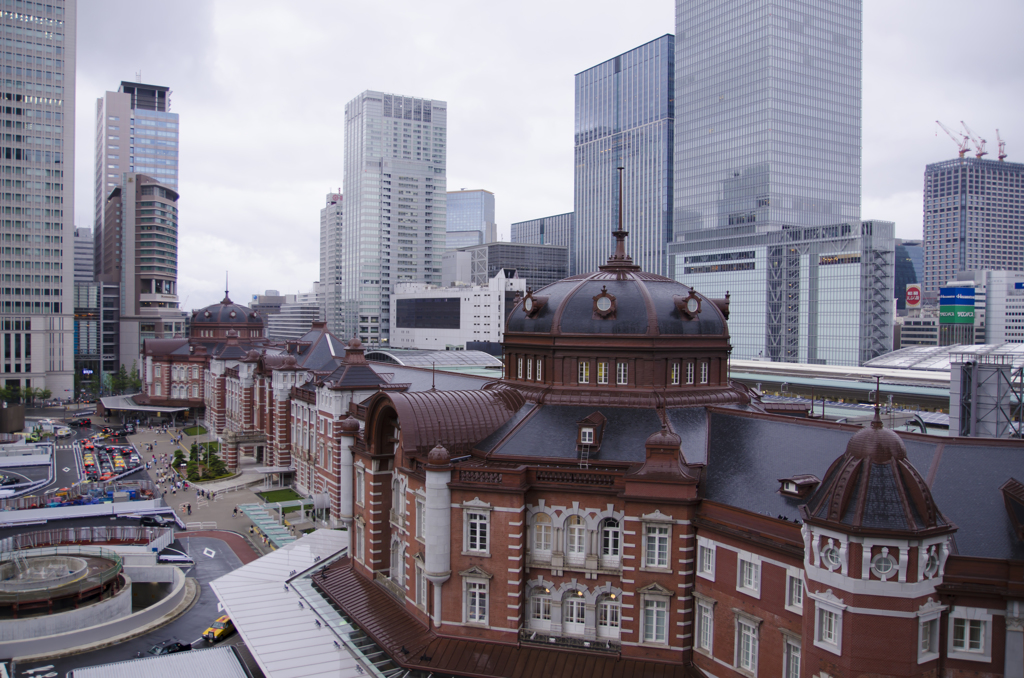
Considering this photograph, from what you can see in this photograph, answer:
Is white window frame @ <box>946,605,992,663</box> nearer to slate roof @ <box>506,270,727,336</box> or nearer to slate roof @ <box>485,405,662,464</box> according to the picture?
slate roof @ <box>485,405,662,464</box>

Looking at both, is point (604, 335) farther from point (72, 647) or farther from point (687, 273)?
point (687, 273)

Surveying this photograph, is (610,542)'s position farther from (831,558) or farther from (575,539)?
(831,558)

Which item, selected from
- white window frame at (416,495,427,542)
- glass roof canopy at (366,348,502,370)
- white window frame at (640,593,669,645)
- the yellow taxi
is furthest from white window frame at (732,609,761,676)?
glass roof canopy at (366,348,502,370)

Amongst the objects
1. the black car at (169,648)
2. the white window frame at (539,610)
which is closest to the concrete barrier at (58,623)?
the black car at (169,648)

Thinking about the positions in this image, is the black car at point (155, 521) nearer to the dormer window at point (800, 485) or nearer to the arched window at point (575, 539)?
the arched window at point (575, 539)

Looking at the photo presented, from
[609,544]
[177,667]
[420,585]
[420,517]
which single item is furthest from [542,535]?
[177,667]
